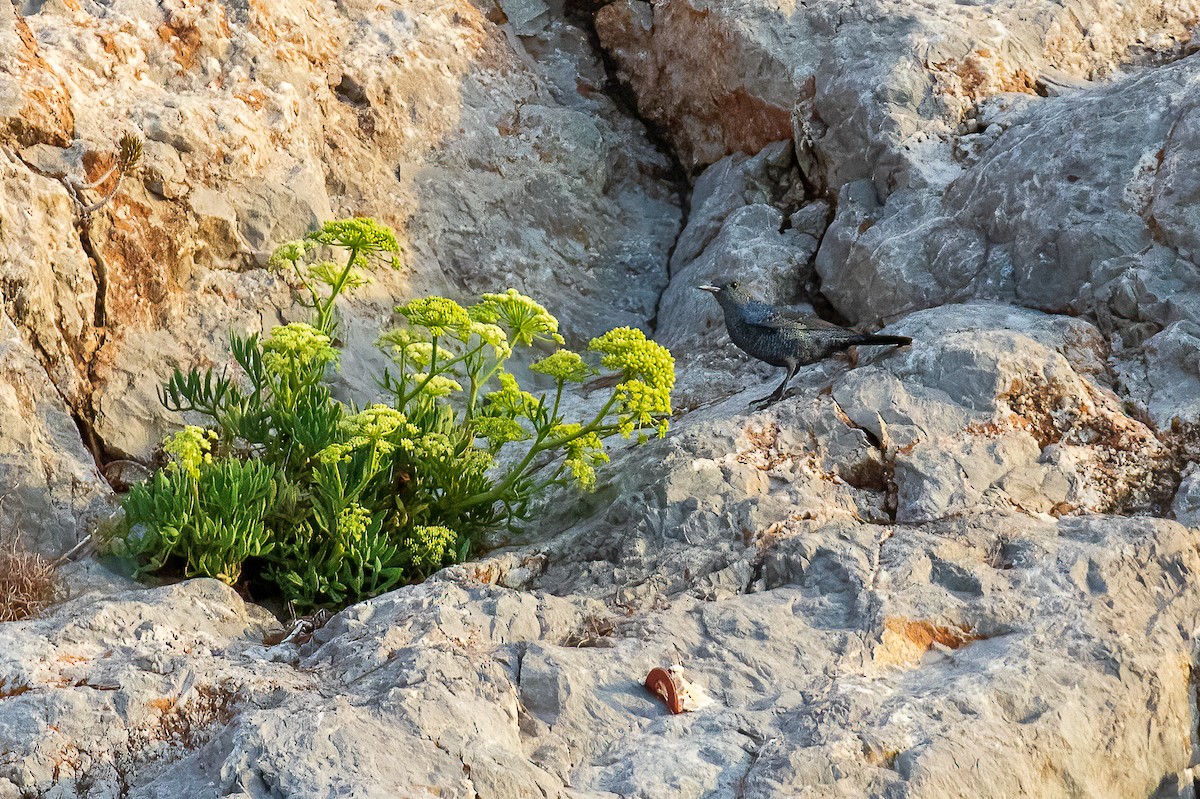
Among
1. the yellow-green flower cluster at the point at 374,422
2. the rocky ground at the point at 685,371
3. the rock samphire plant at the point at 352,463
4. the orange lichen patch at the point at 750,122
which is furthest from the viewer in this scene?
the orange lichen patch at the point at 750,122

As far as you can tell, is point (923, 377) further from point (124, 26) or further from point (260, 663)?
point (124, 26)

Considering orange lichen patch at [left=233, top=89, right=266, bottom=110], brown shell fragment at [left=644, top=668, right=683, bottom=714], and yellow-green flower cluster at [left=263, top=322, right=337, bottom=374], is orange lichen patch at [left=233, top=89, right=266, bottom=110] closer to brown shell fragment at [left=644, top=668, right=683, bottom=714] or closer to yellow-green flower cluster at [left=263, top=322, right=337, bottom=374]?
A: yellow-green flower cluster at [left=263, top=322, right=337, bottom=374]

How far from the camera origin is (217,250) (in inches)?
276

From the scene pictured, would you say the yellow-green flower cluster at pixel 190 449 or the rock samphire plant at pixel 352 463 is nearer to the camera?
the yellow-green flower cluster at pixel 190 449

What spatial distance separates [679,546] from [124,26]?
193 inches

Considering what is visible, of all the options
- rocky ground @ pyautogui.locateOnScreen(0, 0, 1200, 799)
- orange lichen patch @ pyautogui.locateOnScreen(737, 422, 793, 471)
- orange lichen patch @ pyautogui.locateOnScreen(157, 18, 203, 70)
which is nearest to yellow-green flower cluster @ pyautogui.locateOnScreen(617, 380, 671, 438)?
rocky ground @ pyautogui.locateOnScreen(0, 0, 1200, 799)

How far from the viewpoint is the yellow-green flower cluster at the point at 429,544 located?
5.26 m

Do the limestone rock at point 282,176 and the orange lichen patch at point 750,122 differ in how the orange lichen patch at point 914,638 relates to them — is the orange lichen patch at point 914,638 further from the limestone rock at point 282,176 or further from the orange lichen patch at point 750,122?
the orange lichen patch at point 750,122

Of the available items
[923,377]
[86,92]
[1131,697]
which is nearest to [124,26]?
[86,92]

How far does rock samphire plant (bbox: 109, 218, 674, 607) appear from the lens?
504cm

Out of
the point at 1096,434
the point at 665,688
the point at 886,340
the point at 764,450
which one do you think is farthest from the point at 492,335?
the point at 1096,434

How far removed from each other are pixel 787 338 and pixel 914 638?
2.19m

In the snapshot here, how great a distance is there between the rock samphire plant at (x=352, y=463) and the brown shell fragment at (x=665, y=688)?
1.35m

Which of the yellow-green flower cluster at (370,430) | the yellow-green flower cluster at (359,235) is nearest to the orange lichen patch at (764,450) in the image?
the yellow-green flower cluster at (370,430)
